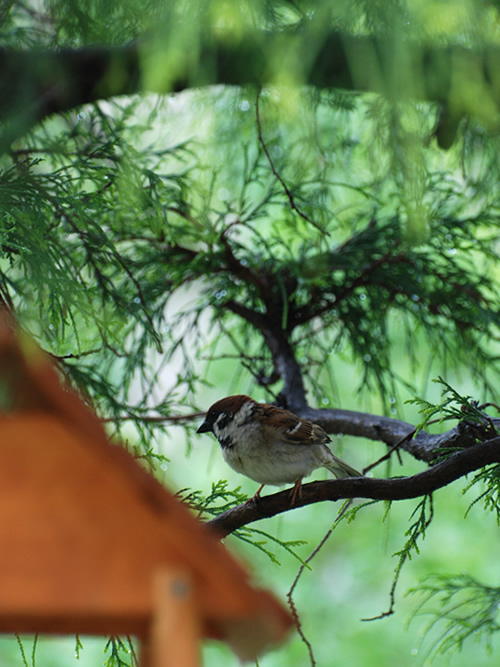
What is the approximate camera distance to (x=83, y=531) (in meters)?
0.62

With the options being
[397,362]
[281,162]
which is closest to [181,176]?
[281,162]

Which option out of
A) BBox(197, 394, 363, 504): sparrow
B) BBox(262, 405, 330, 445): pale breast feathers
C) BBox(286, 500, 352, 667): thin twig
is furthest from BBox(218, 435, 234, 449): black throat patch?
BBox(286, 500, 352, 667): thin twig

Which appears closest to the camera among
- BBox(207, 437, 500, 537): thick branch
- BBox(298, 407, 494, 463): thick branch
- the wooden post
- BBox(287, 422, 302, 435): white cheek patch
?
the wooden post

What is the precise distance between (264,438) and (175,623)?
120 centimetres

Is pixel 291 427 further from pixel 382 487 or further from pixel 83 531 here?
pixel 83 531

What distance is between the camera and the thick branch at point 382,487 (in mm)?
1143

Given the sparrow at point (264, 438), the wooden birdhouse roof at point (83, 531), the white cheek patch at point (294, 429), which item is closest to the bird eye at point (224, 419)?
the sparrow at point (264, 438)

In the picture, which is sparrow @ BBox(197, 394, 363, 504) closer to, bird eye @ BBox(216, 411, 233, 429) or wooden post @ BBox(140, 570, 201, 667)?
bird eye @ BBox(216, 411, 233, 429)

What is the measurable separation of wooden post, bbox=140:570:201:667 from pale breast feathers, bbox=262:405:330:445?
117cm

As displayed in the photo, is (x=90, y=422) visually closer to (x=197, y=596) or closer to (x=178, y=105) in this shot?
(x=197, y=596)

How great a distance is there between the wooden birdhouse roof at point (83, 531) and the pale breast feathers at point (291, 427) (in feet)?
3.67

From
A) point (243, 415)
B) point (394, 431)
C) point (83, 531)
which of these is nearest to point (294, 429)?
point (243, 415)

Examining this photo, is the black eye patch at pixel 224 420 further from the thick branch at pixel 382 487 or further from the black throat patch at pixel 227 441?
the thick branch at pixel 382 487

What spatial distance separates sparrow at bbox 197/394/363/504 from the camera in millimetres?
1776
